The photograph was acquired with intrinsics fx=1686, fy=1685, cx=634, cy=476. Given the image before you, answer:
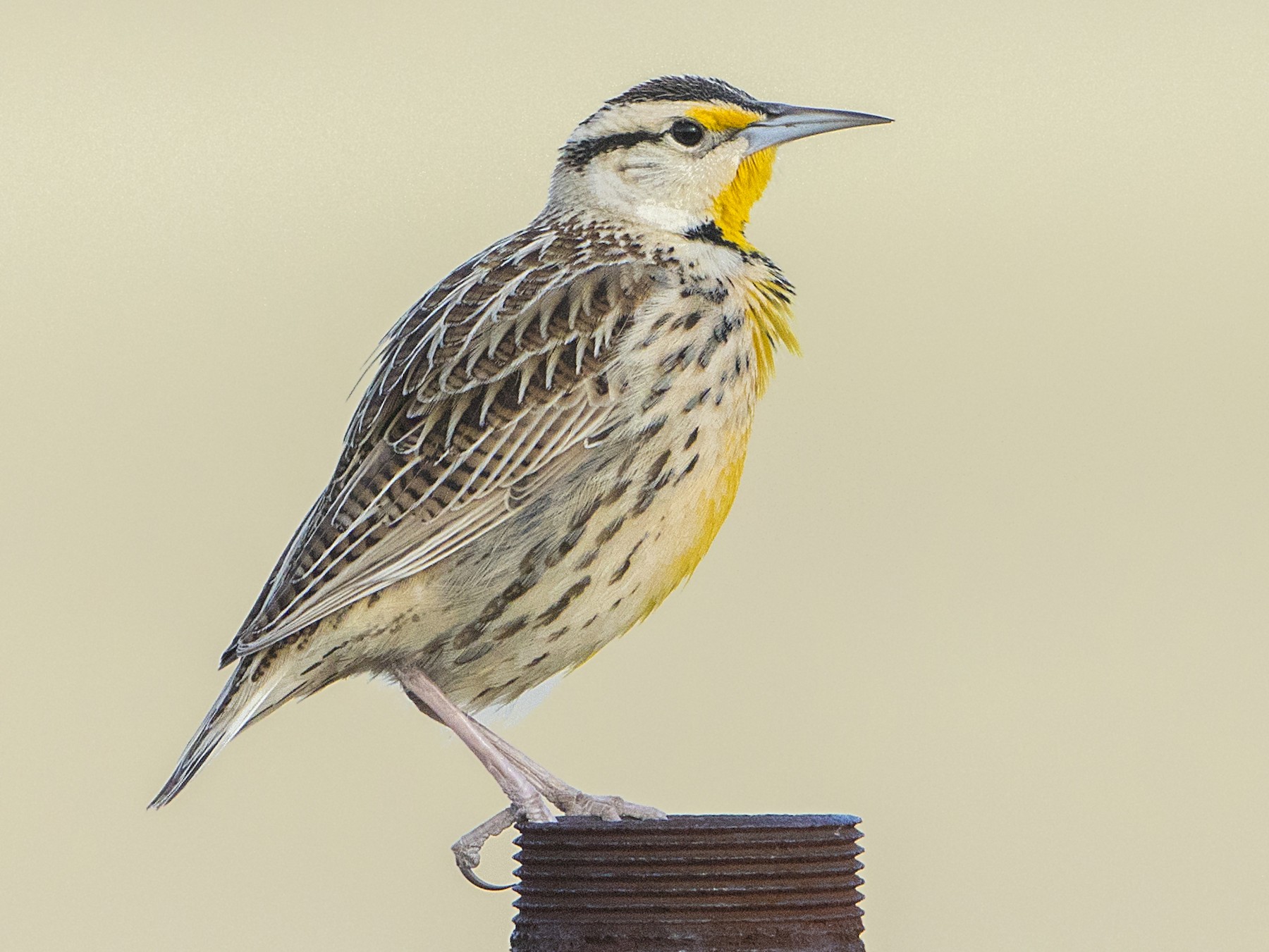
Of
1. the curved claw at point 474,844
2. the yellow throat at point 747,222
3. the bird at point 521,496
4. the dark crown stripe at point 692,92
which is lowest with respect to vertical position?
the curved claw at point 474,844

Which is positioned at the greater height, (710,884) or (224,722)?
(224,722)

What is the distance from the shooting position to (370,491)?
2301 millimetres

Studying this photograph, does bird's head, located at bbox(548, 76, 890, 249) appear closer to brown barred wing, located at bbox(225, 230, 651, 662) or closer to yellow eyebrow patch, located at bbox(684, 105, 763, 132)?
yellow eyebrow patch, located at bbox(684, 105, 763, 132)

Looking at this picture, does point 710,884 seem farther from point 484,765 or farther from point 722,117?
point 722,117

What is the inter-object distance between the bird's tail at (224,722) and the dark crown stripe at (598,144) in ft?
3.07

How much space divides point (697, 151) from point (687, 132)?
32 mm

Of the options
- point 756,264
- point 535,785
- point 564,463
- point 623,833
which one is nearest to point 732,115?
point 756,264

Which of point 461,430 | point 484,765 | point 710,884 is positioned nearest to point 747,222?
point 461,430

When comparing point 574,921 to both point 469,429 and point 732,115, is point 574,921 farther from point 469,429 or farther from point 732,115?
point 732,115

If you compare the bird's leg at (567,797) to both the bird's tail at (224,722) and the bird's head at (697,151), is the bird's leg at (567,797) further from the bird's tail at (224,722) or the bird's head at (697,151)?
the bird's head at (697,151)

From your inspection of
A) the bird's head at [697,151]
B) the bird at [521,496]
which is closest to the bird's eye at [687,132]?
the bird's head at [697,151]

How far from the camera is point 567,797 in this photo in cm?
220

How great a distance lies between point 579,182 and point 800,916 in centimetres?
130

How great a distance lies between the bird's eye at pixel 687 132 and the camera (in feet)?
8.25
